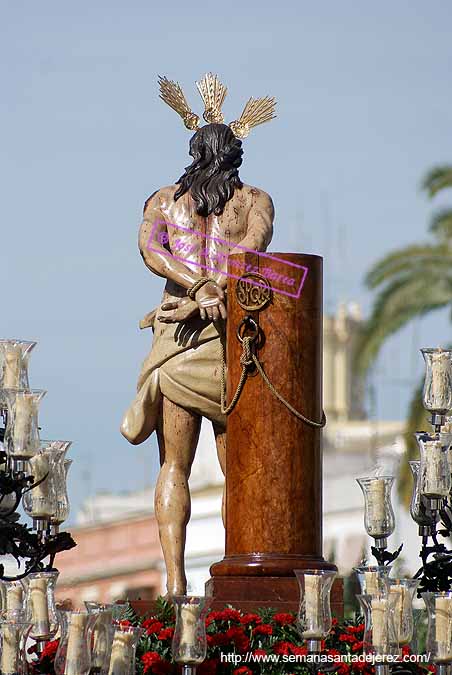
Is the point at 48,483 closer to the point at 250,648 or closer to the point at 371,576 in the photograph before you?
the point at 250,648

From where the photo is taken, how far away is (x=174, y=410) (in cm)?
1254

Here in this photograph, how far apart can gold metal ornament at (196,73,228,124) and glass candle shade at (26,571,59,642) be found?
319 cm

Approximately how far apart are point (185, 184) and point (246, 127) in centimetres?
50

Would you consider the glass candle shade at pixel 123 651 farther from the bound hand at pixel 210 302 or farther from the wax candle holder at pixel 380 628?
the bound hand at pixel 210 302

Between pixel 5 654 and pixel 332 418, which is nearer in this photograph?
pixel 5 654

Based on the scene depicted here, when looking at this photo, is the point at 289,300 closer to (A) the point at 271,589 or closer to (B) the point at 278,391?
(B) the point at 278,391

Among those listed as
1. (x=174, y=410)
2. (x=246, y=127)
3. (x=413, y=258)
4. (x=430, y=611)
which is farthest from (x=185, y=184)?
(x=413, y=258)

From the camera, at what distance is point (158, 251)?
12609mm

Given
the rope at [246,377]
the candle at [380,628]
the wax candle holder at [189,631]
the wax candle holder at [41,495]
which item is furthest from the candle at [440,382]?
the wax candle holder at [189,631]

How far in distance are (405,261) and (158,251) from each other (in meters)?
13.0

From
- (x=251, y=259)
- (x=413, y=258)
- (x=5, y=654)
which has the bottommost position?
(x=5, y=654)

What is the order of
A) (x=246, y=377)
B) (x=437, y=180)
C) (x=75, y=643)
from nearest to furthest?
(x=75, y=643), (x=246, y=377), (x=437, y=180)

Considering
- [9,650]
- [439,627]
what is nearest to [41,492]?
[9,650]

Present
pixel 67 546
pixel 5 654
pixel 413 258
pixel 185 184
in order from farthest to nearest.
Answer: pixel 413 258, pixel 185 184, pixel 67 546, pixel 5 654
